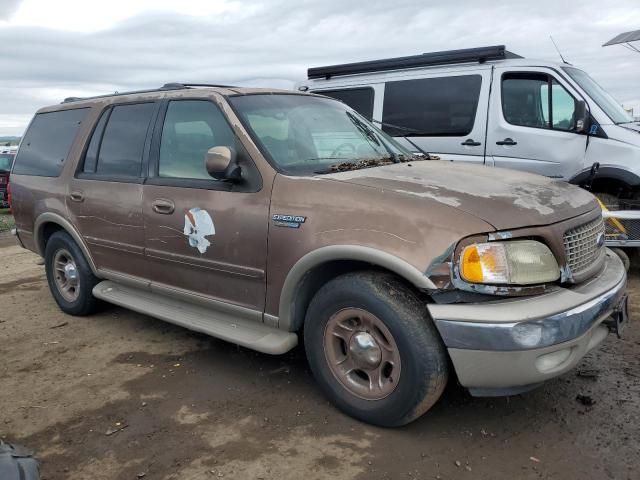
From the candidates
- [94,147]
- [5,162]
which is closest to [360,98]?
[94,147]

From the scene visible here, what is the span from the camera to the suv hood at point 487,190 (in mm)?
2758

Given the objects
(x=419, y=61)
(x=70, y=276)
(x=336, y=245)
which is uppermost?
(x=419, y=61)

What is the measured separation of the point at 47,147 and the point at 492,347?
438 cm

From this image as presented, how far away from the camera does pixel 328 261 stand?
10.1 ft

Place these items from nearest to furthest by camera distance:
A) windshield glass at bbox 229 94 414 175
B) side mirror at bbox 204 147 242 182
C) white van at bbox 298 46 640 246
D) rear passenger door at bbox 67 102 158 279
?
side mirror at bbox 204 147 242 182, windshield glass at bbox 229 94 414 175, rear passenger door at bbox 67 102 158 279, white van at bbox 298 46 640 246

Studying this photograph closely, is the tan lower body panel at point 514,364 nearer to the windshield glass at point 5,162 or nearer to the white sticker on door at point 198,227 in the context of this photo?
the white sticker on door at point 198,227

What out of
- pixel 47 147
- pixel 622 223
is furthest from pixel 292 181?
pixel 622 223

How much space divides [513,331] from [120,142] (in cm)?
328

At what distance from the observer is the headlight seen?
262 cm

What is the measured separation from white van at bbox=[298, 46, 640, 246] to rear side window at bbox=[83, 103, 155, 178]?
9.34ft

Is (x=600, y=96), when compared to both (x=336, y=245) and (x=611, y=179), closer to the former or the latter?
(x=611, y=179)

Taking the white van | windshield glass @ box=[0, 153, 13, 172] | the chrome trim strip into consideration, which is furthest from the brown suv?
windshield glass @ box=[0, 153, 13, 172]

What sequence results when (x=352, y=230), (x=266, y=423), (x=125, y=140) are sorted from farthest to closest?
(x=125, y=140)
(x=266, y=423)
(x=352, y=230)

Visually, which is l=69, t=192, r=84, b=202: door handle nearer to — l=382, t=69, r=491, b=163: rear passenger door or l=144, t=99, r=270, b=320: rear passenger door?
l=144, t=99, r=270, b=320: rear passenger door
